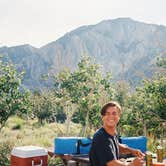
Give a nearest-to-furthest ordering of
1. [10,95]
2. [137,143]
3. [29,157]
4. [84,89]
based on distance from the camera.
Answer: [29,157] < [137,143] < [10,95] < [84,89]

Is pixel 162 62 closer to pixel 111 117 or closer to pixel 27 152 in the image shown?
pixel 27 152

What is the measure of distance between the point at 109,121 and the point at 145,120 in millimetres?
5995

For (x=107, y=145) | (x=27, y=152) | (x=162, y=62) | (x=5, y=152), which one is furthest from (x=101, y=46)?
(x=107, y=145)

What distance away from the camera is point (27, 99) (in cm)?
1005

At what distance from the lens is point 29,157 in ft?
13.4

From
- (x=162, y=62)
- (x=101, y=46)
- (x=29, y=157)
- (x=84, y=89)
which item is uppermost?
(x=101, y=46)

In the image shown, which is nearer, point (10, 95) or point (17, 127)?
point (10, 95)

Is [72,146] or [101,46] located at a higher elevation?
[101,46]

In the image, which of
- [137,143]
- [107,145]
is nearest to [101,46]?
[137,143]

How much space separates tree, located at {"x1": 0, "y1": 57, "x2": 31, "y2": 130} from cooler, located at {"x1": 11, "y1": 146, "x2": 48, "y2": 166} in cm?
545

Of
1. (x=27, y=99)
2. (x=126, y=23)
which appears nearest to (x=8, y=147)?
(x=27, y=99)

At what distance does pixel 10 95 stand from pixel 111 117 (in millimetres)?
6816

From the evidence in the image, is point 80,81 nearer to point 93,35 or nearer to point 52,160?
point 52,160

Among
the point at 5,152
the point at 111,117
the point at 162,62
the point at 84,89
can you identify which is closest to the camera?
the point at 111,117
